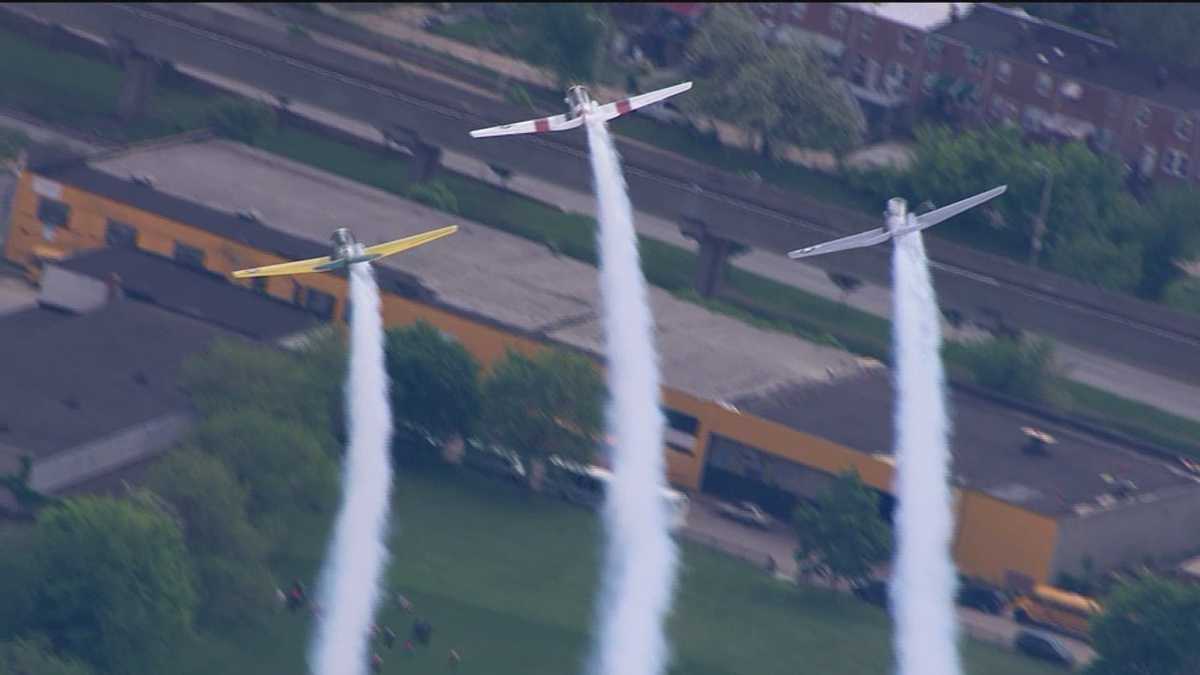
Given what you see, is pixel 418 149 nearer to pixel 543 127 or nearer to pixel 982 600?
pixel 543 127

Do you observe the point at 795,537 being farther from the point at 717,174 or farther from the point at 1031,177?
the point at 1031,177

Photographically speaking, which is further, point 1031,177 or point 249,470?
point 1031,177

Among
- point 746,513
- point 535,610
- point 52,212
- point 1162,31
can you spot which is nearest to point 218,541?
point 535,610

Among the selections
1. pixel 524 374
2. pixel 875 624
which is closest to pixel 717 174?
pixel 524 374

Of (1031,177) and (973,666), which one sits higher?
(1031,177)

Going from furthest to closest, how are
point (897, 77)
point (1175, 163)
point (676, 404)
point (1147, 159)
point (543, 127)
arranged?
point (897, 77), point (1147, 159), point (1175, 163), point (676, 404), point (543, 127)
